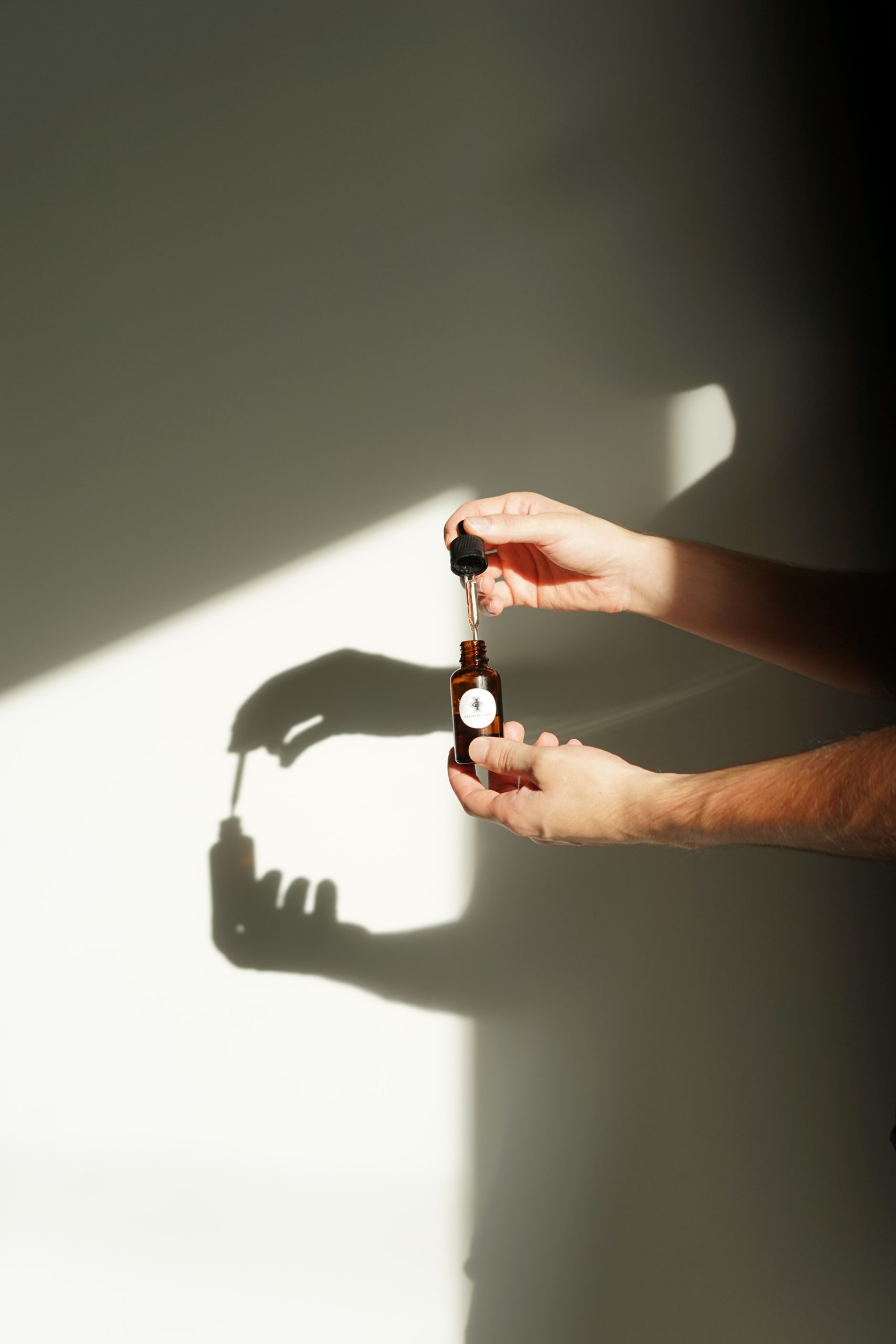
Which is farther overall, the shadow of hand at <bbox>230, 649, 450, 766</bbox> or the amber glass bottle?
the shadow of hand at <bbox>230, 649, 450, 766</bbox>

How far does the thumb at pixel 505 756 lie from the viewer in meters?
1.01

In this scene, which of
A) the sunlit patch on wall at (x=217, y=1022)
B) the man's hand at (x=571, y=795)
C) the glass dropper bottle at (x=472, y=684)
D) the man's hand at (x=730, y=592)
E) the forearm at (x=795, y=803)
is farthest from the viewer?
the sunlit patch on wall at (x=217, y=1022)

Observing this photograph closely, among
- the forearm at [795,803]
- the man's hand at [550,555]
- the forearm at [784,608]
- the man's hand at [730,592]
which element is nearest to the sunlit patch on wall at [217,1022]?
the man's hand at [550,555]

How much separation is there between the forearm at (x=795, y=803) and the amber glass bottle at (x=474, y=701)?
230 mm

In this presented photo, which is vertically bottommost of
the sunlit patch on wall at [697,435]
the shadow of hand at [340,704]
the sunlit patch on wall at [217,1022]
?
the sunlit patch on wall at [217,1022]

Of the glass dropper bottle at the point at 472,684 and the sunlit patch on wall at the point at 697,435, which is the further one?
the sunlit patch on wall at the point at 697,435

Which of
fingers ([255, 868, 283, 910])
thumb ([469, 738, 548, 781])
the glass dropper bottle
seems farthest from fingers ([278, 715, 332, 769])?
thumb ([469, 738, 548, 781])

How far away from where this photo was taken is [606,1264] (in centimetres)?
129

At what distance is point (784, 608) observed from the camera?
119cm

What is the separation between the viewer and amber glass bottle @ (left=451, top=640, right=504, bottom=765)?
110 centimetres

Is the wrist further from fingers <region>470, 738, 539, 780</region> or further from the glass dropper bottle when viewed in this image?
fingers <region>470, 738, 539, 780</region>

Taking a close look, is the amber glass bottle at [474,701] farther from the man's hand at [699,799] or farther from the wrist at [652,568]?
the wrist at [652,568]

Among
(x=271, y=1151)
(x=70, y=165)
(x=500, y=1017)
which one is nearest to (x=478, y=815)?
(x=500, y=1017)

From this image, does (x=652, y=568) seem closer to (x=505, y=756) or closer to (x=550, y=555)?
(x=550, y=555)
